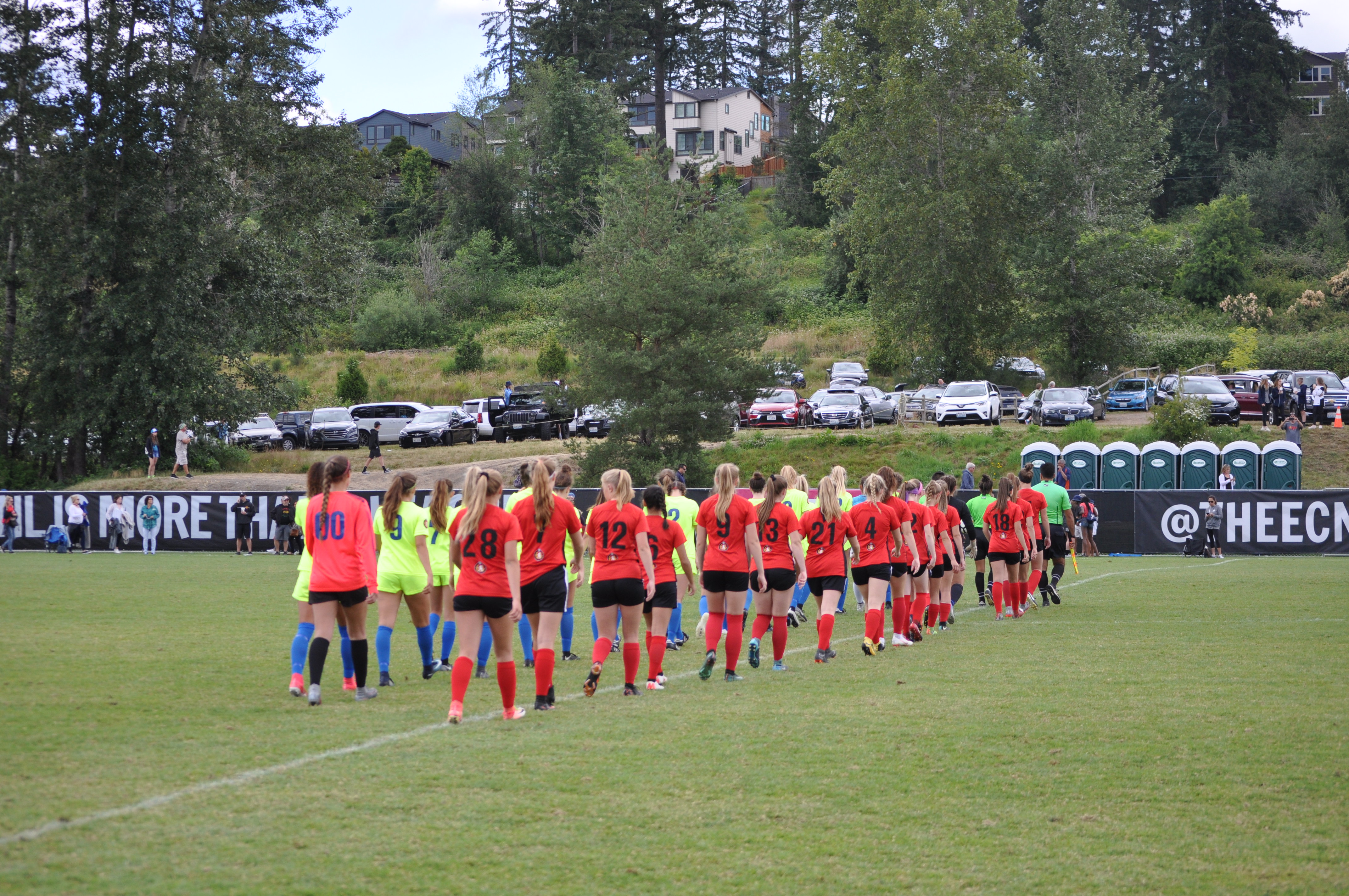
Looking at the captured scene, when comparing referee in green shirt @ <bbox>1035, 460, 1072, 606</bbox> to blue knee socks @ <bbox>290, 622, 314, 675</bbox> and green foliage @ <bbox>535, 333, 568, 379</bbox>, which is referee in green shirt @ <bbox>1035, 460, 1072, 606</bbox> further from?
green foliage @ <bbox>535, 333, 568, 379</bbox>

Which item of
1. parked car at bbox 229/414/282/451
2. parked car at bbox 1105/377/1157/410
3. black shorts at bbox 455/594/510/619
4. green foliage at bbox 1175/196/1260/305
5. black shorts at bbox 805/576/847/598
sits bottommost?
black shorts at bbox 805/576/847/598

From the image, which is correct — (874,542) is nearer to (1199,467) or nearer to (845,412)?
(1199,467)

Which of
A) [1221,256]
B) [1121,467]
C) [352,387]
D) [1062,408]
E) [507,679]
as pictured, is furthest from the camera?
[1221,256]

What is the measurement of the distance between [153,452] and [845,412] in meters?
24.5

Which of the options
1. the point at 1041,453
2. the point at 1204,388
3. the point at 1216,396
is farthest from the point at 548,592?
the point at 1204,388

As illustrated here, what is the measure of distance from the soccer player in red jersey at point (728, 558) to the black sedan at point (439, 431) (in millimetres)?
35448

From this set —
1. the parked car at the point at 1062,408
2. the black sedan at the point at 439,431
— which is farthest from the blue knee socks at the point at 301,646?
the black sedan at the point at 439,431

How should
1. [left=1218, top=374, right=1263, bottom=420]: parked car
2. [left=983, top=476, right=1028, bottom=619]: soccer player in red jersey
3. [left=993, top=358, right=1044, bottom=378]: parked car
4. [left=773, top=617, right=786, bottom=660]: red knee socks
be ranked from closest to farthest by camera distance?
[left=773, top=617, right=786, bottom=660]: red knee socks, [left=983, top=476, right=1028, bottom=619]: soccer player in red jersey, [left=1218, top=374, right=1263, bottom=420]: parked car, [left=993, top=358, right=1044, bottom=378]: parked car

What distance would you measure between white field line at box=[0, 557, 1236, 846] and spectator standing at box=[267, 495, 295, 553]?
67.5ft

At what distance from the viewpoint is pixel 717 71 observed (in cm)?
9775

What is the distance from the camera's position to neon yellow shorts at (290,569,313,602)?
8.95m

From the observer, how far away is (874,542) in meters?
11.4

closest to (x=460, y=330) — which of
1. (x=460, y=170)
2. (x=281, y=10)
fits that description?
(x=460, y=170)

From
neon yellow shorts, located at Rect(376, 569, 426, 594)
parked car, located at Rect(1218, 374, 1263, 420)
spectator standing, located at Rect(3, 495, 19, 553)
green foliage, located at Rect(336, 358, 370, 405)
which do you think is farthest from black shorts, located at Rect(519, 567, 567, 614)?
green foliage, located at Rect(336, 358, 370, 405)
